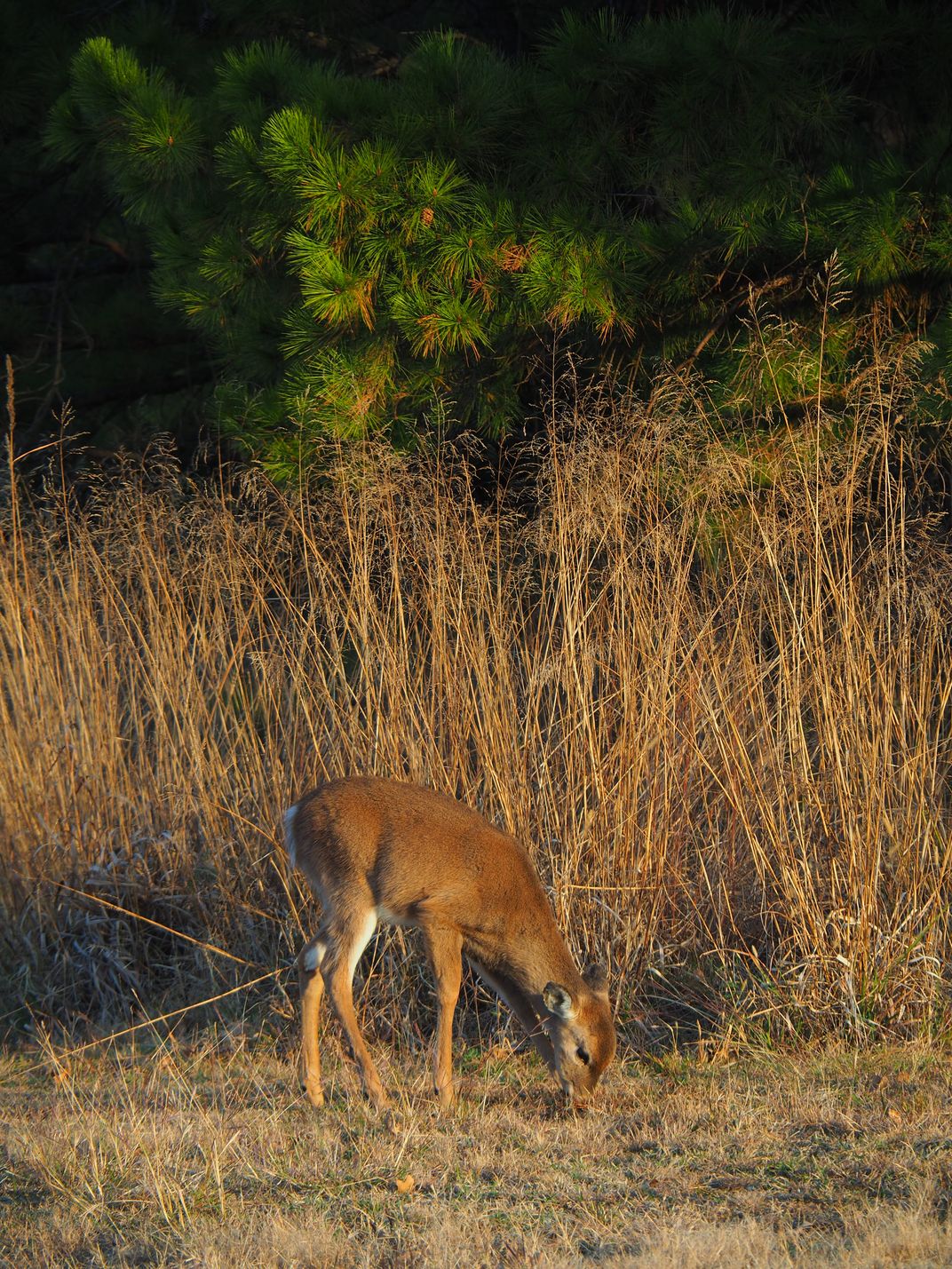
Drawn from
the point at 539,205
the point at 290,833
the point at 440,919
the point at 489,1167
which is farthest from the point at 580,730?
the point at 539,205

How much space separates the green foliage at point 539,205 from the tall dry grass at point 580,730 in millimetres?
882

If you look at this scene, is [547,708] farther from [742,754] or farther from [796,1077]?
[796,1077]

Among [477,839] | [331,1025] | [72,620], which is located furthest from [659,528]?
[72,620]

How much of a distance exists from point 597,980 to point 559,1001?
1.09 ft

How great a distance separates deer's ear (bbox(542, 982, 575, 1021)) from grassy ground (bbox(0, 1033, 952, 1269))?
1.13ft

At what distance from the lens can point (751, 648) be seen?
5812 mm

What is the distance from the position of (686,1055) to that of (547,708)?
5.37ft

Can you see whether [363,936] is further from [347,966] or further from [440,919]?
[440,919]

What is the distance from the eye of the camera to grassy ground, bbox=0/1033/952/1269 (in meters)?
3.52

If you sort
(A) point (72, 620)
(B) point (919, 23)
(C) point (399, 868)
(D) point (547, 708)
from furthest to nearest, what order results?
(B) point (919, 23) < (A) point (72, 620) < (D) point (547, 708) < (C) point (399, 868)

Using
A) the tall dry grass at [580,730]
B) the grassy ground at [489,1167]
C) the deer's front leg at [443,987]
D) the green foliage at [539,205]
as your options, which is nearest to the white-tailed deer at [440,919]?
the deer's front leg at [443,987]

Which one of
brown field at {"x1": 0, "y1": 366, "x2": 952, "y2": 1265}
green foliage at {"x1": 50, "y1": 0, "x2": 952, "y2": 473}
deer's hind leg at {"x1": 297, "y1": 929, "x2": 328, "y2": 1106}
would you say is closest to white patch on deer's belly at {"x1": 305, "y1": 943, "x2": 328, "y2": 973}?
deer's hind leg at {"x1": 297, "y1": 929, "x2": 328, "y2": 1106}

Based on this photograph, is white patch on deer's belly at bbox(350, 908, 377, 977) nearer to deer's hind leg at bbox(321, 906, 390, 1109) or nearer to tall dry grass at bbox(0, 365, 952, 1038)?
deer's hind leg at bbox(321, 906, 390, 1109)

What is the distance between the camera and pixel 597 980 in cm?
496
